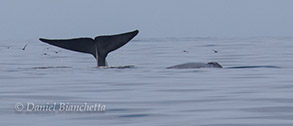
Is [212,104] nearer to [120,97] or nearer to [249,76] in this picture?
[120,97]

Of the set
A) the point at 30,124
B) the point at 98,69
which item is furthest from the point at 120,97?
the point at 98,69

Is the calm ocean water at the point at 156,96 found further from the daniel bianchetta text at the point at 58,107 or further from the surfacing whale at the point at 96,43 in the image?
the surfacing whale at the point at 96,43

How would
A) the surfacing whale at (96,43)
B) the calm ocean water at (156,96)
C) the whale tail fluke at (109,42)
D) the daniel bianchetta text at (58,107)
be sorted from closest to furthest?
the calm ocean water at (156,96) < the daniel bianchetta text at (58,107) < the surfacing whale at (96,43) < the whale tail fluke at (109,42)

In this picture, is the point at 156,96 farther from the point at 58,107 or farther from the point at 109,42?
the point at 109,42

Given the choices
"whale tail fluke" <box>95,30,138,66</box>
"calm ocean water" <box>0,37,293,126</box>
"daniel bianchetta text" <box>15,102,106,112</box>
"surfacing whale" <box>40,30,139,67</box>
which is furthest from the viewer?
"whale tail fluke" <box>95,30,138,66</box>

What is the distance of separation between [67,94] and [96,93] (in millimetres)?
459

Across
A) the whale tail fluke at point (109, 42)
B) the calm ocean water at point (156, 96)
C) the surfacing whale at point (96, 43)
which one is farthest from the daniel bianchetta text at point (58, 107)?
the whale tail fluke at point (109, 42)

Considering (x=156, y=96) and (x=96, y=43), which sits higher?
Result: (x=96, y=43)

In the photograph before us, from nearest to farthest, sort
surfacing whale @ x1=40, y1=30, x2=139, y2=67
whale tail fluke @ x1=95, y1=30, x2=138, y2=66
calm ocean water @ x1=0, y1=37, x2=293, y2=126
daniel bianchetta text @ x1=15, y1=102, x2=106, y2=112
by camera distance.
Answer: calm ocean water @ x1=0, y1=37, x2=293, y2=126
daniel bianchetta text @ x1=15, y1=102, x2=106, y2=112
surfacing whale @ x1=40, y1=30, x2=139, y2=67
whale tail fluke @ x1=95, y1=30, x2=138, y2=66

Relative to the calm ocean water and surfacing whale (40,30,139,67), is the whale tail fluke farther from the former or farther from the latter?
the calm ocean water

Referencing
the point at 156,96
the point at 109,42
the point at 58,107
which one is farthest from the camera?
the point at 109,42

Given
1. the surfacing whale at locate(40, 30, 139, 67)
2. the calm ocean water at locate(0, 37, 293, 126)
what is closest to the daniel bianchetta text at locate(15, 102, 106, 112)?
the calm ocean water at locate(0, 37, 293, 126)

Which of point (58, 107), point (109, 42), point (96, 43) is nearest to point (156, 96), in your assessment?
point (58, 107)

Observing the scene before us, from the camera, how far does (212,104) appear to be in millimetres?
10930
